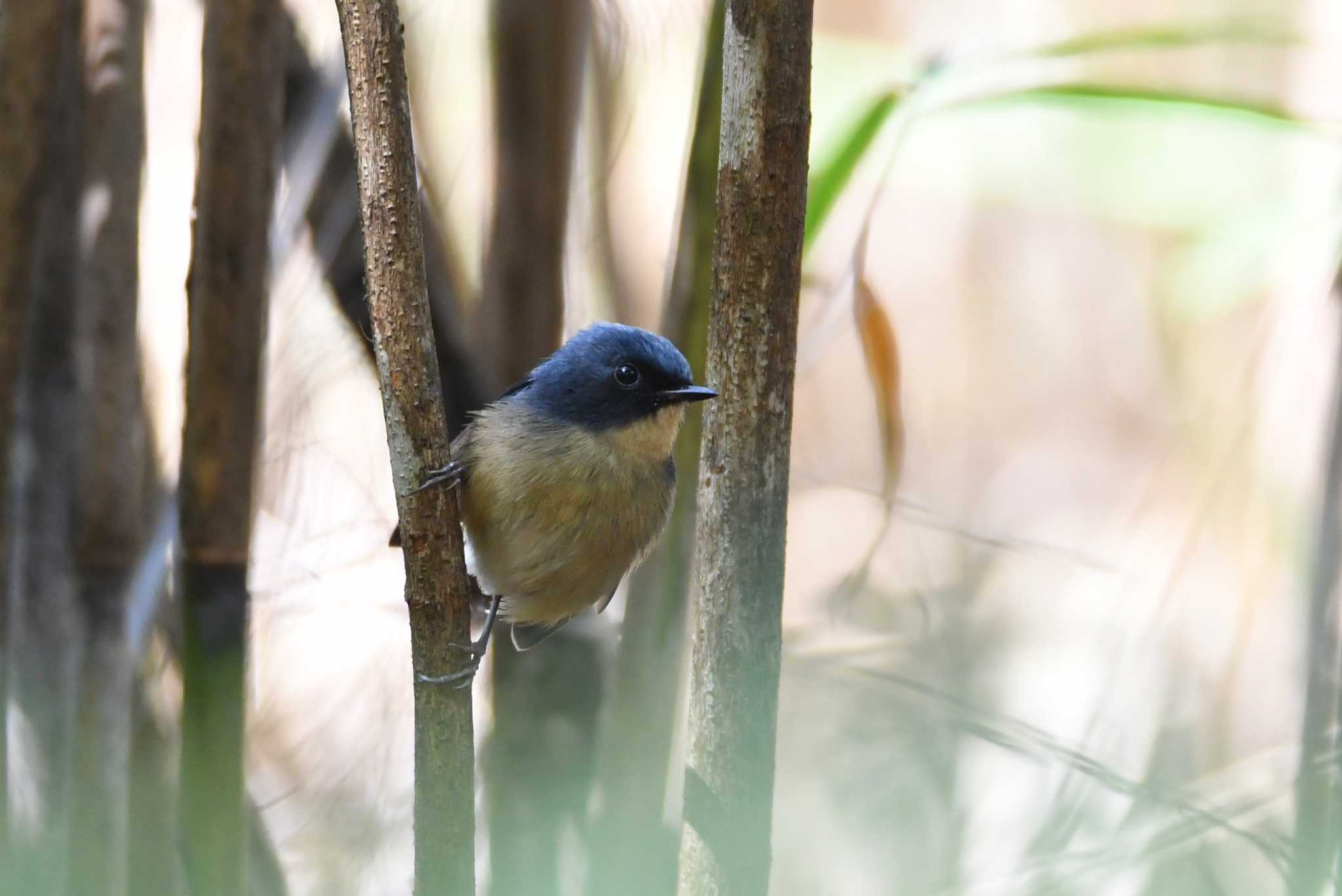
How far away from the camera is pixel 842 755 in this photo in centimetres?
276

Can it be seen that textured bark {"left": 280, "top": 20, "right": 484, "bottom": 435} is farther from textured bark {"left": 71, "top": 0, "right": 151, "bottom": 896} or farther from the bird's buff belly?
the bird's buff belly

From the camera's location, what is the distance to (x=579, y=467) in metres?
1.67

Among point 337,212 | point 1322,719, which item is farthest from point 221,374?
point 1322,719

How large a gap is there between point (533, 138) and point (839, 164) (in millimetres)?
598

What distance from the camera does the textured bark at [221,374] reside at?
5.99ft

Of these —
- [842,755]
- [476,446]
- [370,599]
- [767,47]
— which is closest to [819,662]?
[842,755]

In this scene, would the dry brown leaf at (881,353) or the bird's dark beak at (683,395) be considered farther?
the dry brown leaf at (881,353)

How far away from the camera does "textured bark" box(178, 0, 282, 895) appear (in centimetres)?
183

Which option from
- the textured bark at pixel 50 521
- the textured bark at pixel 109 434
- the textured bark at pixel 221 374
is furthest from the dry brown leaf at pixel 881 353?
the textured bark at pixel 50 521

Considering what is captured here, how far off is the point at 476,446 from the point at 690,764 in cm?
71

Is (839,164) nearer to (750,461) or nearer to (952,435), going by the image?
(750,461)

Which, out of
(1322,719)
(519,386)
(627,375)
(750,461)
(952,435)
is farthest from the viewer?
(952,435)

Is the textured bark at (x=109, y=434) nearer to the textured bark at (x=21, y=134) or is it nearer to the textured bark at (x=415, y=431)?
the textured bark at (x=21, y=134)

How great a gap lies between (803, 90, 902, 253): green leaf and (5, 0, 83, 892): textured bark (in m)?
1.33
